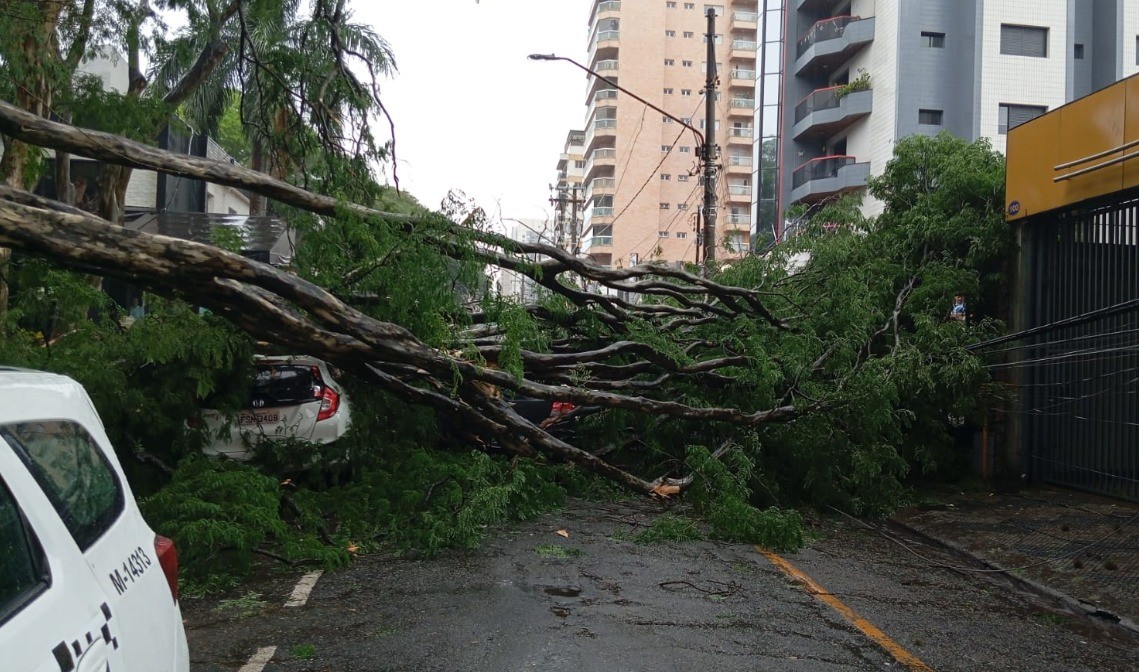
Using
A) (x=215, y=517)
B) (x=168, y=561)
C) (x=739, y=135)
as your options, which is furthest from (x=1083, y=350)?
(x=739, y=135)

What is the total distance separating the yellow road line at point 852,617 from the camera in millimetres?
5656

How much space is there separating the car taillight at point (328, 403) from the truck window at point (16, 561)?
26.1ft

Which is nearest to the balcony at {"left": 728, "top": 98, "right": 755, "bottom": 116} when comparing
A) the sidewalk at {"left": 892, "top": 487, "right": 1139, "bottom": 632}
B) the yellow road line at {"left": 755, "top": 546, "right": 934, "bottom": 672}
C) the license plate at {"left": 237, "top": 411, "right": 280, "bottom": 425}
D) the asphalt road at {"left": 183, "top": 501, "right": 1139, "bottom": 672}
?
the sidewalk at {"left": 892, "top": 487, "right": 1139, "bottom": 632}

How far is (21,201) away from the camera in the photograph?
6605 mm

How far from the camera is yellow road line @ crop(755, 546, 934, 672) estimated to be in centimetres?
566

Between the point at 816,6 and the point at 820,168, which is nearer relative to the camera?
the point at 820,168

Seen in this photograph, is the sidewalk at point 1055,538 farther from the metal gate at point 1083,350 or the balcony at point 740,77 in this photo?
the balcony at point 740,77

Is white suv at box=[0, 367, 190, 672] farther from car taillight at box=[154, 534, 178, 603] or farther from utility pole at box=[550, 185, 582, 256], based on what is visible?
utility pole at box=[550, 185, 582, 256]

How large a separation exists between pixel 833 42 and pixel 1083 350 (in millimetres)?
28090

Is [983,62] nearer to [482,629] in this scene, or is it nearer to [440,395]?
[440,395]

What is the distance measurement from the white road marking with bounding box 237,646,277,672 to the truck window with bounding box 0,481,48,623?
315 centimetres

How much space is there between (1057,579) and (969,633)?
2480 millimetres

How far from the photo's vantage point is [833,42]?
3669 centimetres

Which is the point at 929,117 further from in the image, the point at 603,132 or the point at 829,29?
the point at 603,132
